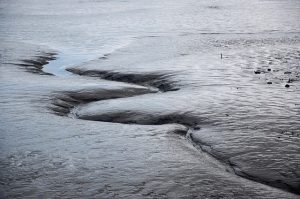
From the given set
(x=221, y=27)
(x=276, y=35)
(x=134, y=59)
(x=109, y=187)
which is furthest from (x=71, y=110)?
(x=221, y=27)

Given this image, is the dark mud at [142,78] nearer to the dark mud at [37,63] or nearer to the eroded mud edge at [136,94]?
the eroded mud edge at [136,94]

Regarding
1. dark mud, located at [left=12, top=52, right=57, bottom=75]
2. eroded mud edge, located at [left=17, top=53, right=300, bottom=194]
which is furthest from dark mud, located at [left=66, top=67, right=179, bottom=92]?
dark mud, located at [left=12, top=52, right=57, bottom=75]

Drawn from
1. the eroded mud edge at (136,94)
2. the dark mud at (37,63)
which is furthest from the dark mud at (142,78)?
the dark mud at (37,63)

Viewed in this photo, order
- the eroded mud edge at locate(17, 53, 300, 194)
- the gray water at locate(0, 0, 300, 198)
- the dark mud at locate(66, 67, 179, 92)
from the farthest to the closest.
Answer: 1. the dark mud at locate(66, 67, 179, 92)
2. the eroded mud edge at locate(17, 53, 300, 194)
3. the gray water at locate(0, 0, 300, 198)

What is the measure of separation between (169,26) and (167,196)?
14.3 m

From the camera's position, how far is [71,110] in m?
5.60

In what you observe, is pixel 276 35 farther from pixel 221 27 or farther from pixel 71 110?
pixel 71 110

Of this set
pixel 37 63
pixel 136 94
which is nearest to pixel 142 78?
pixel 136 94

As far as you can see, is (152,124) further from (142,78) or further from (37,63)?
(37,63)

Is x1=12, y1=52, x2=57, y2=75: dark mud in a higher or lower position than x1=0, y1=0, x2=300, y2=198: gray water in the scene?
higher

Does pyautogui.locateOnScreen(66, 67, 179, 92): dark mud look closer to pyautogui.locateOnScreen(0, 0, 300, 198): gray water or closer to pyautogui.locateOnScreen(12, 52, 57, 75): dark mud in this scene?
pyautogui.locateOnScreen(0, 0, 300, 198): gray water

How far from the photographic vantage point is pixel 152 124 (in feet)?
15.9

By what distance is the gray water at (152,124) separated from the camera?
10.7 feet

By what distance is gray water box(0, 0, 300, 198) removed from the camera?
10.7 ft
